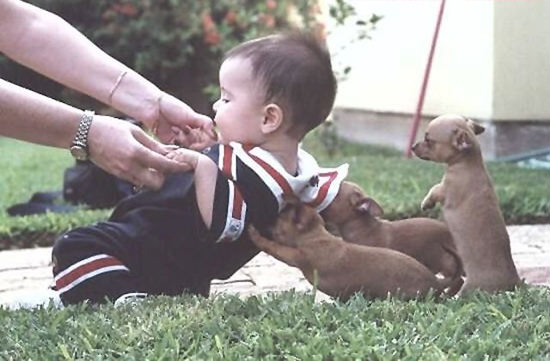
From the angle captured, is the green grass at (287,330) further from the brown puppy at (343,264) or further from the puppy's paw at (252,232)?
the puppy's paw at (252,232)

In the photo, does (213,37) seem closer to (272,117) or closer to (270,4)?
(270,4)

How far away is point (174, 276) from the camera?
9.38 feet

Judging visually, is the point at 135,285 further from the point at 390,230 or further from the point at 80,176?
the point at 80,176

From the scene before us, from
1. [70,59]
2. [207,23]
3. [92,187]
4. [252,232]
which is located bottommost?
[92,187]

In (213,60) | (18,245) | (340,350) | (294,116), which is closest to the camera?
(340,350)

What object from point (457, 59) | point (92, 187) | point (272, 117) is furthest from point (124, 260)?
point (457, 59)

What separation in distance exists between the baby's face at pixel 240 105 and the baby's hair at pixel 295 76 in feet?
0.08

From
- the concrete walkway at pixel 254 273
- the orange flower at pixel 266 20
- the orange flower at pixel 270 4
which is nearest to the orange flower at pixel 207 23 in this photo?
the orange flower at pixel 270 4

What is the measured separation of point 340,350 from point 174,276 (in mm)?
1016

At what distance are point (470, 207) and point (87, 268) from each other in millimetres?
1030

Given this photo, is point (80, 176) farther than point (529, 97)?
Yes

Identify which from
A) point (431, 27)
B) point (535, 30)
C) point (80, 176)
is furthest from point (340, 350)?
point (431, 27)

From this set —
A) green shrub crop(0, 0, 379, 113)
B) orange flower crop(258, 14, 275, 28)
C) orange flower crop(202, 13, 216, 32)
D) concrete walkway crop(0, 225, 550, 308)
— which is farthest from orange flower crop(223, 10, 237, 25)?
concrete walkway crop(0, 225, 550, 308)

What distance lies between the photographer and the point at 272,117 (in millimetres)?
2680
